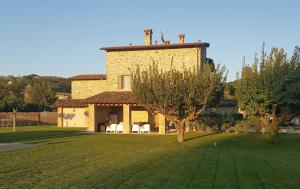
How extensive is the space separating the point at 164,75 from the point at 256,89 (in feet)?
16.8

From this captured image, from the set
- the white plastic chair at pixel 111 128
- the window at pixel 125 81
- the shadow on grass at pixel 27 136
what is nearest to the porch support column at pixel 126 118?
the white plastic chair at pixel 111 128

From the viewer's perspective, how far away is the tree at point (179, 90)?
20516 millimetres

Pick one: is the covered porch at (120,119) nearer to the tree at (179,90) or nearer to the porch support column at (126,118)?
the porch support column at (126,118)

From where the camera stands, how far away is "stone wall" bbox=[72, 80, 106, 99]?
127 feet

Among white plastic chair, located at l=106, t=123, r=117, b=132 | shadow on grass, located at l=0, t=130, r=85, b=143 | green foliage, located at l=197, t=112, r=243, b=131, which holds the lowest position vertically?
shadow on grass, located at l=0, t=130, r=85, b=143

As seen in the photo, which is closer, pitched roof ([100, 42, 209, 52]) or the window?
pitched roof ([100, 42, 209, 52])

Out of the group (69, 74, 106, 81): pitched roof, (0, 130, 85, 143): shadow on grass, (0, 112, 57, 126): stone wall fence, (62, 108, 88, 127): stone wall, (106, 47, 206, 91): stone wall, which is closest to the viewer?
(0, 130, 85, 143): shadow on grass

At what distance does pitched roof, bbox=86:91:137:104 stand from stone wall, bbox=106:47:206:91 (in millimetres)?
1128

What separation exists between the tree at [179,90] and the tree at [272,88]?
1.69 metres

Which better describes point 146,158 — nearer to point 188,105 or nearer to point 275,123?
point 188,105

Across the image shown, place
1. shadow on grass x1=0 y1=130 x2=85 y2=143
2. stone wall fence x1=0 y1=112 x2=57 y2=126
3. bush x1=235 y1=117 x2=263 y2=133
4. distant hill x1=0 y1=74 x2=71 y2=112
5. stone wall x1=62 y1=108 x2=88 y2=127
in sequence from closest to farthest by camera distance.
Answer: shadow on grass x1=0 y1=130 x2=85 y2=143, bush x1=235 y1=117 x2=263 y2=133, stone wall x1=62 y1=108 x2=88 y2=127, stone wall fence x1=0 y1=112 x2=57 y2=126, distant hill x1=0 y1=74 x2=71 y2=112

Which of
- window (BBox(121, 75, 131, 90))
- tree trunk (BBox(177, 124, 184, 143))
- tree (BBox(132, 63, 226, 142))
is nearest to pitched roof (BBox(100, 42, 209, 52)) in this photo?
window (BBox(121, 75, 131, 90))

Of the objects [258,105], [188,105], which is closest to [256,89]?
[258,105]

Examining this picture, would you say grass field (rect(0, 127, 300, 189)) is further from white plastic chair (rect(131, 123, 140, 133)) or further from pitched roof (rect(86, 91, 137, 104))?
white plastic chair (rect(131, 123, 140, 133))
